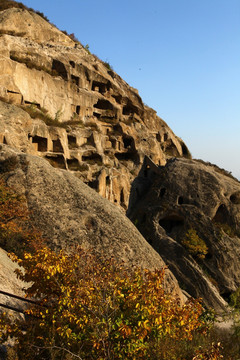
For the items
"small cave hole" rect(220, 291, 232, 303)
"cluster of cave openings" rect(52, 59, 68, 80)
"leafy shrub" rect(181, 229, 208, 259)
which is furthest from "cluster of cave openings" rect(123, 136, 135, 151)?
"small cave hole" rect(220, 291, 232, 303)

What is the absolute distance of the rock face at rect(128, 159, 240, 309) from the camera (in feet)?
75.0

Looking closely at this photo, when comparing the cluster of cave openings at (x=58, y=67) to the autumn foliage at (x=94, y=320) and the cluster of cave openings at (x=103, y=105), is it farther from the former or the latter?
the autumn foliage at (x=94, y=320)

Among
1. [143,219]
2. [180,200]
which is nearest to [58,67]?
[143,219]

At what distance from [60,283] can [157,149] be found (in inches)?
1182

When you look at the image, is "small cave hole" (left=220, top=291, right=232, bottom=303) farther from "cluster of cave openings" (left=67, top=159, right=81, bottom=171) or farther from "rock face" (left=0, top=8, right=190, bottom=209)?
"cluster of cave openings" (left=67, top=159, right=81, bottom=171)

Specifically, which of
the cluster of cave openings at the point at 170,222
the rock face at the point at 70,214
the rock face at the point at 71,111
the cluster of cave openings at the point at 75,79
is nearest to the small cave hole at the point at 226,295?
the cluster of cave openings at the point at 170,222

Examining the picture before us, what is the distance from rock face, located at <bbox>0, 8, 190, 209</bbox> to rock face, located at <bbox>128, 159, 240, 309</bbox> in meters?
2.93

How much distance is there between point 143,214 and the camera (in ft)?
88.6

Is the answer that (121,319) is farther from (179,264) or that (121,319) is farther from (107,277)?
(179,264)

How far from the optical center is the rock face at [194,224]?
2286 cm

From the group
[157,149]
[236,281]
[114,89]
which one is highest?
[114,89]

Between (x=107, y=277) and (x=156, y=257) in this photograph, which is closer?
(x=107, y=277)

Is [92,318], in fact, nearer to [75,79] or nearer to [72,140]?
[72,140]

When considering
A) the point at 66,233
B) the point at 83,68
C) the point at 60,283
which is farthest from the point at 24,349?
the point at 83,68
